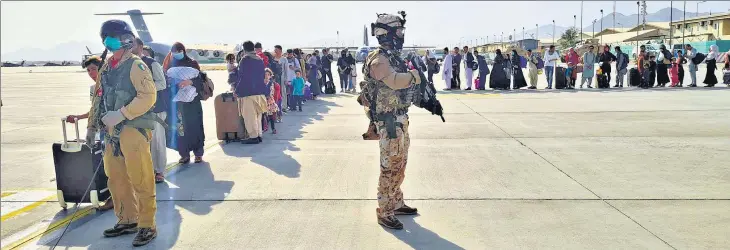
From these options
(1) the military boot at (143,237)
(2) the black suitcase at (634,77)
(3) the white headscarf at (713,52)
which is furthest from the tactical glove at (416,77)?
(2) the black suitcase at (634,77)

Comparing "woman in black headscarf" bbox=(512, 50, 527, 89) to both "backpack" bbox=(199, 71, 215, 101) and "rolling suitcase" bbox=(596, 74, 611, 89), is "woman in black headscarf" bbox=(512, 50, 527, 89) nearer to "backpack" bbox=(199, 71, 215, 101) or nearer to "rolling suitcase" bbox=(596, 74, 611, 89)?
"rolling suitcase" bbox=(596, 74, 611, 89)

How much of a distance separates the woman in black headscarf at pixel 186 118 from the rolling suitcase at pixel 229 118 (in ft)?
5.27

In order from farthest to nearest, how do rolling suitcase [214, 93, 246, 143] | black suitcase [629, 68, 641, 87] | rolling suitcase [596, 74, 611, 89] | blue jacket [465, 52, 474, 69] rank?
1. blue jacket [465, 52, 474, 69]
2. black suitcase [629, 68, 641, 87]
3. rolling suitcase [596, 74, 611, 89]
4. rolling suitcase [214, 93, 246, 143]

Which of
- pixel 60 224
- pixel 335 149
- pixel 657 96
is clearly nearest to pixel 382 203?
pixel 60 224

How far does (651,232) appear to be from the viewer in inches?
177

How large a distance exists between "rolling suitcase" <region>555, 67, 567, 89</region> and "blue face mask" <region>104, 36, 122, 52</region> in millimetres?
17406

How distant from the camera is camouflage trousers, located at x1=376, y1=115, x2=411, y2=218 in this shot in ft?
15.4

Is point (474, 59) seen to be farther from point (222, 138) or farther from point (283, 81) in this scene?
point (222, 138)

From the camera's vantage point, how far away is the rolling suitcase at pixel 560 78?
63.5ft

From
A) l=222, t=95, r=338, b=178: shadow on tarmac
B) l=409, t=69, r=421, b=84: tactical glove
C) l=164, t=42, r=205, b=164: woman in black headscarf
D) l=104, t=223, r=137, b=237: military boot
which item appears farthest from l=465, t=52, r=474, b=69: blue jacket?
l=104, t=223, r=137, b=237: military boot

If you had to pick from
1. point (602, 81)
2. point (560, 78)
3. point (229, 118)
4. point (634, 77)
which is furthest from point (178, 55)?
point (634, 77)

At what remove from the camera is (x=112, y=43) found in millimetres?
4277

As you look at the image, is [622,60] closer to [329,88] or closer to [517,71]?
[517,71]

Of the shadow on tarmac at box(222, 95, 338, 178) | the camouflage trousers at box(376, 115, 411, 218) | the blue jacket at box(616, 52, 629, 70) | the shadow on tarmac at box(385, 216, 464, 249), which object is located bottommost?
the shadow on tarmac at box(385, 216, 464, 249)
